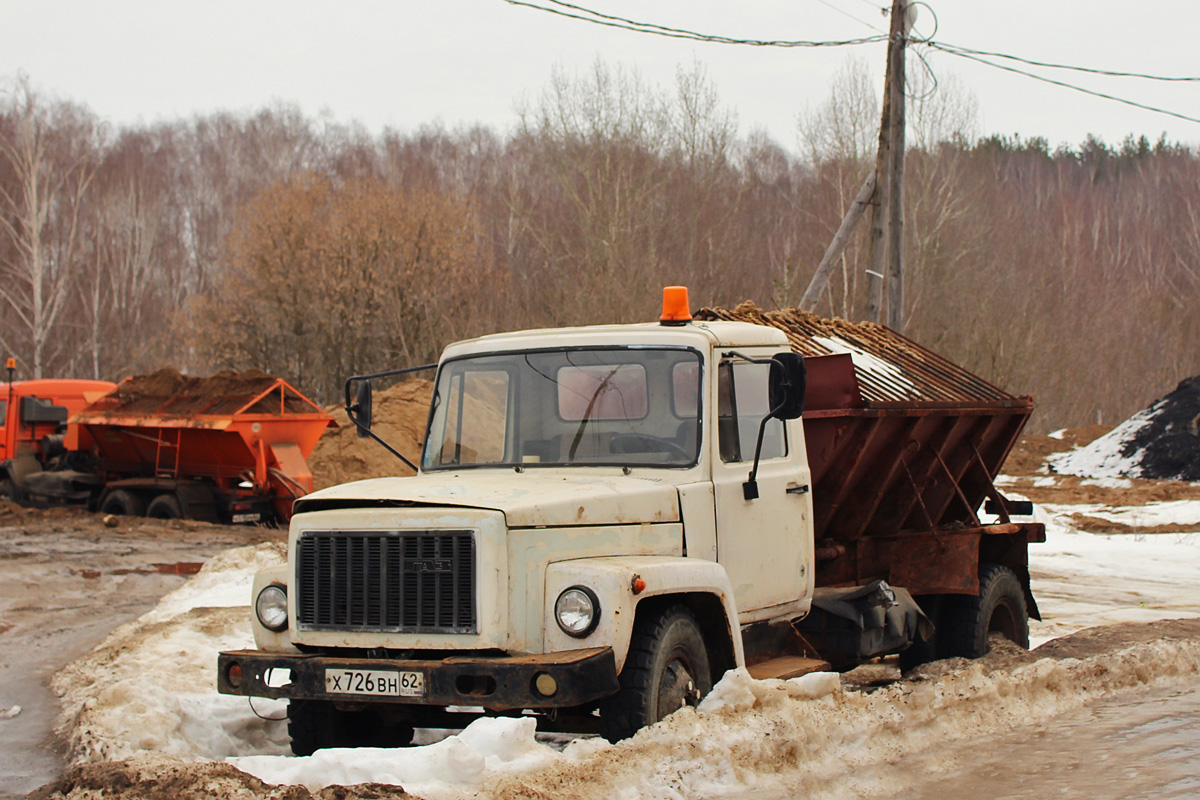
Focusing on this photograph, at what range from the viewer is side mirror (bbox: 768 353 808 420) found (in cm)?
561

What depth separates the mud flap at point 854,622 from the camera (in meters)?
6.92

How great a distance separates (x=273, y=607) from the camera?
17.6 ft

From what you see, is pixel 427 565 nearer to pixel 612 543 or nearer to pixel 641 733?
pixel 612 543

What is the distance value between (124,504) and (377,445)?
463 centimetres

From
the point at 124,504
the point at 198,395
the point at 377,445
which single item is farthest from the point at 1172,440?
the point at 124,504

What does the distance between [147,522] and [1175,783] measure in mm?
16914

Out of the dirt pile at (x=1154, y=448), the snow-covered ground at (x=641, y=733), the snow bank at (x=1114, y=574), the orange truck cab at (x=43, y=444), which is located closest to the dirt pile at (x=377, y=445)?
the orange truck cab at (x=43, y=444)

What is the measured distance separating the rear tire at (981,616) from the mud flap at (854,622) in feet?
3.67

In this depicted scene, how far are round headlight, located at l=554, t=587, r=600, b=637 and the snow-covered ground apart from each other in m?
0.43

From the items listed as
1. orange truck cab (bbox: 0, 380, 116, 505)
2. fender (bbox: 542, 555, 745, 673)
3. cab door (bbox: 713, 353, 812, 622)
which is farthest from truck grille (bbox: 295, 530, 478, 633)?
orange truck cab (bbox: 0, 380, 116, 505)

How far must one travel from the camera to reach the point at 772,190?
59250mm

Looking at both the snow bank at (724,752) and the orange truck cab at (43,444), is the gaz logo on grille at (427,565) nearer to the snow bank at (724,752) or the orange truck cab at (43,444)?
the snow bank at (724,752)

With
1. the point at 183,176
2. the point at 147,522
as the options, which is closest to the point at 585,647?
the point at 147,522

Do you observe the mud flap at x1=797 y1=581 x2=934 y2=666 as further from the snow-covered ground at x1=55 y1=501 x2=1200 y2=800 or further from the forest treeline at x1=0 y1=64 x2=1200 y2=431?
the forest treeline at x1=0 y1=64 x2=1200 y2=431
